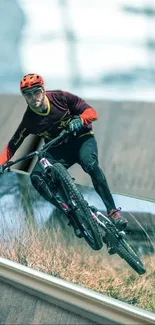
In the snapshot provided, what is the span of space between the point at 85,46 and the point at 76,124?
1884mm

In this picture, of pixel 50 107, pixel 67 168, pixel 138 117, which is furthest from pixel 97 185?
pixel 138 117

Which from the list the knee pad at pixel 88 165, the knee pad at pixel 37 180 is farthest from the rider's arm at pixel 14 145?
the knee pad at pixel 88 165

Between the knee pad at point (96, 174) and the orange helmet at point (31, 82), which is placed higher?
the orange helmet at point (31, 82)

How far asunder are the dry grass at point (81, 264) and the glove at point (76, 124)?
0.71m

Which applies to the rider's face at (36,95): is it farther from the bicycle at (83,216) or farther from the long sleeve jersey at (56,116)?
the bicycle at (83,216)

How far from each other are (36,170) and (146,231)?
831 millimetres

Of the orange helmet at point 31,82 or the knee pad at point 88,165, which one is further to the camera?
the knee pad at point 88,165

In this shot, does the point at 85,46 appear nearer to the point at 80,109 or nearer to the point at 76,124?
the point at 80,109

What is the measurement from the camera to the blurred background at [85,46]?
6207mm

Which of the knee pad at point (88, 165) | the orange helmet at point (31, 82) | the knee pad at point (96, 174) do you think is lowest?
the knee pad at point (96, 174)

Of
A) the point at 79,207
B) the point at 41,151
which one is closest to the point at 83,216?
the point at 79,207

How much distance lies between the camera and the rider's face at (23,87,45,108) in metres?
4.69

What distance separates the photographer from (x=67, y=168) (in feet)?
15.5

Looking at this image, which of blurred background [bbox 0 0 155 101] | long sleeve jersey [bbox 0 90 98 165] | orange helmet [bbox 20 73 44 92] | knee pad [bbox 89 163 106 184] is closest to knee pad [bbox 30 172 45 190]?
long sleeve jersey [bbox 0 90 98 165]
